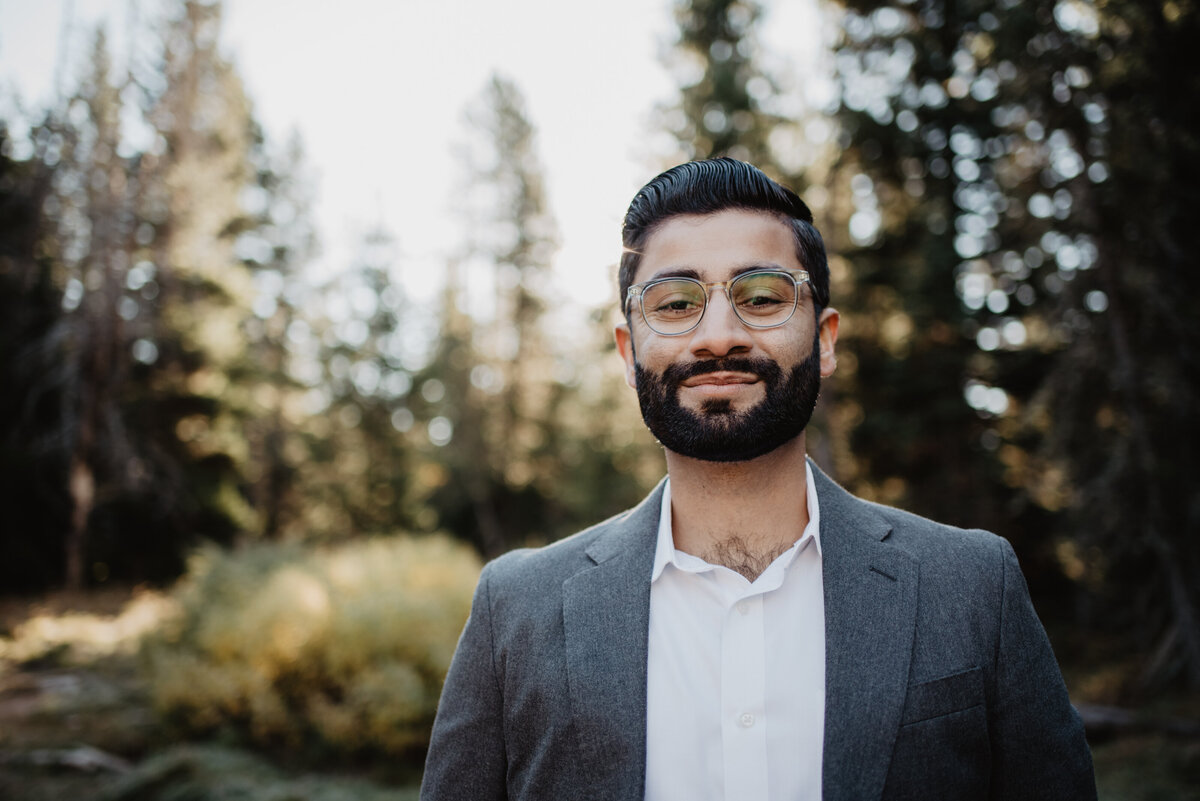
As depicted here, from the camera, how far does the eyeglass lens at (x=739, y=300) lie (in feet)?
6.10

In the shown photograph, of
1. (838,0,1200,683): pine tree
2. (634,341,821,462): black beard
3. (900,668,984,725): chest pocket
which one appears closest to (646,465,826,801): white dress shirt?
(900,668,984,725): chest pocket

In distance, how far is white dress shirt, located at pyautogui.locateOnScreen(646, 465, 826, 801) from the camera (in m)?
1.62

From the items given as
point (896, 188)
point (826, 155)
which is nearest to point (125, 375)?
point (826, 155)

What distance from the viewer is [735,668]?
1.67 meters

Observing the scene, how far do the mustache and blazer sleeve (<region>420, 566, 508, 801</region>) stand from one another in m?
0.94

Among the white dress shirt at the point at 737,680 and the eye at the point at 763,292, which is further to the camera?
the eye at the point at 763,292

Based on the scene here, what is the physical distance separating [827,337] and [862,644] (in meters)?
0.90

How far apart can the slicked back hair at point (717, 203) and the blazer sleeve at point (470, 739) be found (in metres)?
1.12

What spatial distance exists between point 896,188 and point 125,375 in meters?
19.2

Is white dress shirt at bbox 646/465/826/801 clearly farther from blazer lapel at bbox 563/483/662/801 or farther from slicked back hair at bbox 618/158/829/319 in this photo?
slicked back hair at bbox 618/158/829/319

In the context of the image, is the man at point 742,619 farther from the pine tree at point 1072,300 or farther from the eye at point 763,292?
the pine tree at point 1072,300

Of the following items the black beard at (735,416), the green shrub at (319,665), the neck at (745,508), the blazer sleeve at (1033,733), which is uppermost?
the black beard at (735,416)

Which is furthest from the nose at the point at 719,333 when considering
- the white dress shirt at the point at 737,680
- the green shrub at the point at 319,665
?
the green shrub at the point at 319,665

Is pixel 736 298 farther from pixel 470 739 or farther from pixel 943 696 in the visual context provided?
pixel 470 739
